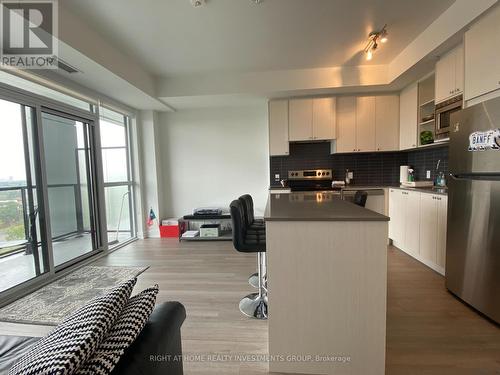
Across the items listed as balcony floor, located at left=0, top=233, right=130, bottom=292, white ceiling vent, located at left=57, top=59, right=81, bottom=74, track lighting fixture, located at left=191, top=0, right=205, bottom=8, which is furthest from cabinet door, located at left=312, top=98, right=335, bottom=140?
balcony floor, located at left=0, top=233, right=130, bottom=292

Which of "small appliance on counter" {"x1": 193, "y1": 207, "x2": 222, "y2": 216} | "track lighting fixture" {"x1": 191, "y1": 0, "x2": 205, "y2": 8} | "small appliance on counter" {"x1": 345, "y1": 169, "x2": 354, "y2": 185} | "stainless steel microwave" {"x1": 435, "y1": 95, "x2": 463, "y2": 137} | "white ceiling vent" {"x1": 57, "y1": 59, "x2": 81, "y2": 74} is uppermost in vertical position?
"track lighting fixture" {"x1": 191, "y1": 0, "x2": 205, "y2": 8}

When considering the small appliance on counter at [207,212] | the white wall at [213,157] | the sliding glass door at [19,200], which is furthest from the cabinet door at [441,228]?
the sliding glass door at [19,200]

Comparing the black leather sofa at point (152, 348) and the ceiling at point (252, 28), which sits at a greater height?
the ceiling at point (252, 28)

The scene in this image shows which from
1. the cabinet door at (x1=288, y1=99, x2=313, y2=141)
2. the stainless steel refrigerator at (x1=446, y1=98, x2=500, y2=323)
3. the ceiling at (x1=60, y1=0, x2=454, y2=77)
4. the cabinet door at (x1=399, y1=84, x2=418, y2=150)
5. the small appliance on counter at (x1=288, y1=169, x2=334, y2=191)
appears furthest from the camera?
the small appliance on counter at (x1=288, y1=169, x2=334, y2=191)

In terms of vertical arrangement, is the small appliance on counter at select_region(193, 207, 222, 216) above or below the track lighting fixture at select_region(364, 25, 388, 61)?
below

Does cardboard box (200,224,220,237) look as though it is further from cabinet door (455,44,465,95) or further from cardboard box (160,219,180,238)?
Result: cabinet door (455,44,465,95)

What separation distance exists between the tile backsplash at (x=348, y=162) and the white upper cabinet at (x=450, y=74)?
1443mm

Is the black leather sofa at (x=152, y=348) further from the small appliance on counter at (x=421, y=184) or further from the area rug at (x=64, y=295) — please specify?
the small appliance on counter at (x=421, y=184)

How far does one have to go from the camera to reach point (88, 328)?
654mm

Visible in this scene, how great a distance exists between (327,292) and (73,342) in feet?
4.08

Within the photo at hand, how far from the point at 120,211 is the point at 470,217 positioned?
494cm

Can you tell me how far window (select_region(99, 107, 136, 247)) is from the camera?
13.3 ft

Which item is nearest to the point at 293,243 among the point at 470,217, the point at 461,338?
the point at 461,338

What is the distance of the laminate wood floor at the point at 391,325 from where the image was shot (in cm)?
152
